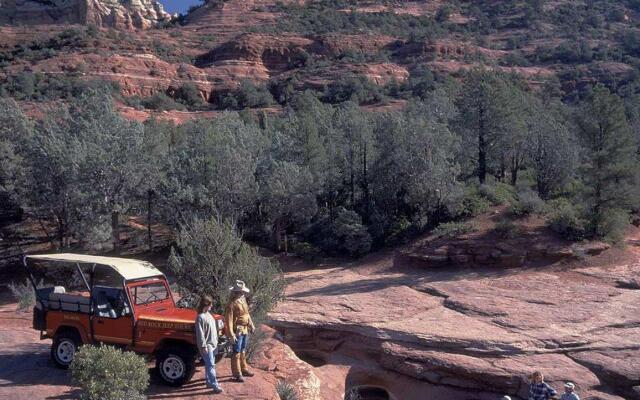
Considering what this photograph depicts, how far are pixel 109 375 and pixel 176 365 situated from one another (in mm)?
1228

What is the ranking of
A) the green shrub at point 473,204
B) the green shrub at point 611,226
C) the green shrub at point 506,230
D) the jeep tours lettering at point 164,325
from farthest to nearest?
the green shrub at point 473,204
the green shrub at point 506,230
the green shrub at point 611,226
the jeep tours lettering at point 164,325

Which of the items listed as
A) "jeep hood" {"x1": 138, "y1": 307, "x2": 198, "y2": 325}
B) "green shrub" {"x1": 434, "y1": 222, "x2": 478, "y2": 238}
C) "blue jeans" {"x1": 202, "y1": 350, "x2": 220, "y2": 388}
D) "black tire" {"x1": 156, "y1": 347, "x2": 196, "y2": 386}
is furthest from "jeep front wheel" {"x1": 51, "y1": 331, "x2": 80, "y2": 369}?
"green shrub" {"x1": 434, "y1": 222, "x2": 478, "y2": 238}

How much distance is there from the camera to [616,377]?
1289 cm

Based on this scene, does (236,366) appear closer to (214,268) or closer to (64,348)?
(214,268)

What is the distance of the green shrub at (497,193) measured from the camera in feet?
82.7

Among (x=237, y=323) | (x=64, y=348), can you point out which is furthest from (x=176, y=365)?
(x=64, y=348)

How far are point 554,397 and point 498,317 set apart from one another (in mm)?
5741

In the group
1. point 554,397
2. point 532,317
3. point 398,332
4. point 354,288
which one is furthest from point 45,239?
point 554,397

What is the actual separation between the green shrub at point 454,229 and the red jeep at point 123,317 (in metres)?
15.7

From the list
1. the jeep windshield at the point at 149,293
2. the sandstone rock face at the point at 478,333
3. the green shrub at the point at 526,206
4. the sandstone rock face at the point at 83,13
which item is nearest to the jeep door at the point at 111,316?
the jeep windshield at the point at 149,293

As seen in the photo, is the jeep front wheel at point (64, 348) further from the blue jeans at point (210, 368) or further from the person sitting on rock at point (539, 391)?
the person sitting on rock at point (539, 391)

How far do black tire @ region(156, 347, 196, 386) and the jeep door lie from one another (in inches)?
24.8

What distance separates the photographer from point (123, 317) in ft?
30.0

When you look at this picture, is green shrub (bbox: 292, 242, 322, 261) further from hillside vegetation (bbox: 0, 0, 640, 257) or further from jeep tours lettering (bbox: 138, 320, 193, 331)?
jeep tours lettering (bbox: 138, 320, 193, 331)
